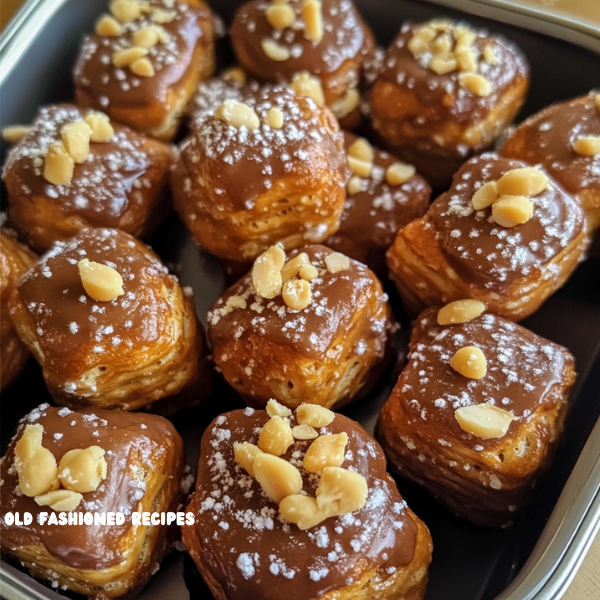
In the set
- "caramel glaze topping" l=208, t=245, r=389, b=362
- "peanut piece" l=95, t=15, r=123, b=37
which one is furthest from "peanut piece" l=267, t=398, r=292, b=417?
"peanut piece" l=95, t=15, r=123, b=37

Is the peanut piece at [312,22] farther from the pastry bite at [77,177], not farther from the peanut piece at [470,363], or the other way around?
the peanut piece at [470,363]

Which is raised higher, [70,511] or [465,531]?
[70,511]

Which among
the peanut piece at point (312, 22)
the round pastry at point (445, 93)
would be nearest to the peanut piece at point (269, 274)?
the round pastry at point (445, 93)

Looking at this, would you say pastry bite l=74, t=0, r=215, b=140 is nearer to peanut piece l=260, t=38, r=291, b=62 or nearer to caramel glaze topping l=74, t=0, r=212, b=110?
caramel glaze topping l=74, t=0, r=212, b=110

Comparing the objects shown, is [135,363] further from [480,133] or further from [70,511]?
[480,133]

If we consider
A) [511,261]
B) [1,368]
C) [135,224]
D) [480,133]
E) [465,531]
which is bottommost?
[465,531]

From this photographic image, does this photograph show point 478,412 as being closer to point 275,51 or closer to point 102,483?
point 102,483

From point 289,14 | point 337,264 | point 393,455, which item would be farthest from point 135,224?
point 393,455
